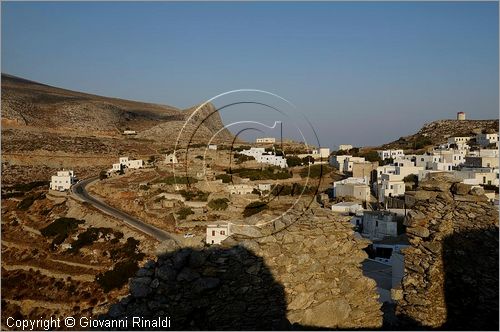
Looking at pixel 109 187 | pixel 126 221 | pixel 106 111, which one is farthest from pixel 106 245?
pixel 106 111

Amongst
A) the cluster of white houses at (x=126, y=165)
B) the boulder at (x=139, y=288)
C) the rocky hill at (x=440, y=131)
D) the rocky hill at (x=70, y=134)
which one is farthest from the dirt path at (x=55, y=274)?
the rocky hill at (x=440, y=131)

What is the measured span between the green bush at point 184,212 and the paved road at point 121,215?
2.09 m

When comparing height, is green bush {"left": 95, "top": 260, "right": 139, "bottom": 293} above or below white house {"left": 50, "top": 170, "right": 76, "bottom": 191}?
below

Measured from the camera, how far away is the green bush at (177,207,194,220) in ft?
103

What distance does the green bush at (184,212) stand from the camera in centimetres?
3145

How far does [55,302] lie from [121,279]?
3.13m

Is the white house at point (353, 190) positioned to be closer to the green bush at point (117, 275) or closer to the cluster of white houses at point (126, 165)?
the green bush at point (117, 275)

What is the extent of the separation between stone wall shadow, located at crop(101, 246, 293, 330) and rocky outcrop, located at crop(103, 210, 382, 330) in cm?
1

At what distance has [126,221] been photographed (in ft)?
101

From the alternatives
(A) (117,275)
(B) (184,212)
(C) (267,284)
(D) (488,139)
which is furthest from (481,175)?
(C) (267,284)

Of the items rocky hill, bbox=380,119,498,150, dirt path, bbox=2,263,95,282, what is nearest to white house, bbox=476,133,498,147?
rocky hill, bbox=380,119,498,150

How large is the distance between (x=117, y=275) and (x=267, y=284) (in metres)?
17.5

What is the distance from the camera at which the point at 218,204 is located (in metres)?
34.0

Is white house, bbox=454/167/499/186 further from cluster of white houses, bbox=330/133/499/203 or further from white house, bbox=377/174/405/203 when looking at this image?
white house, bbox=377/174/405/203
